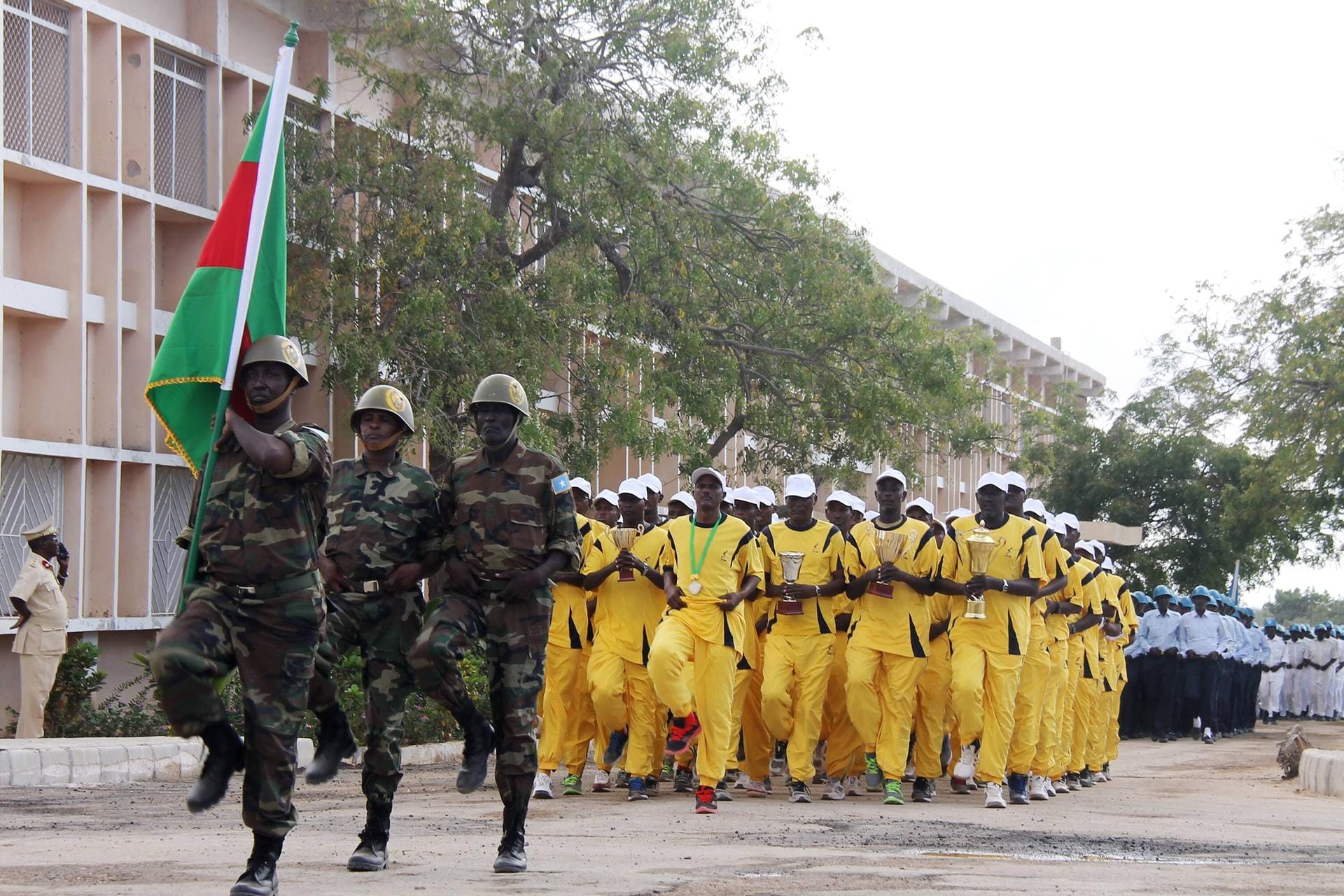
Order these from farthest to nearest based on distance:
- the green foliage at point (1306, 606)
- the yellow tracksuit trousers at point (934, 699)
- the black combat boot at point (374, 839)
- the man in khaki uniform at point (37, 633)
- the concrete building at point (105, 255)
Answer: the green foliage at point (1306, 606) < the concrete building at point (105, 255) < the man in khaki uniform at point (37, 633) < the yellow tracksuit trousers at point (934, 699) < the black combat boot at point (374, 839)

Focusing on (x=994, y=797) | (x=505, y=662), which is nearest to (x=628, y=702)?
(x=994, y=797)

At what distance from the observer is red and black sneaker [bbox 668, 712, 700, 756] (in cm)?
1318

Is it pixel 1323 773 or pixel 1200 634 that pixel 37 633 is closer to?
pixel 1323 773

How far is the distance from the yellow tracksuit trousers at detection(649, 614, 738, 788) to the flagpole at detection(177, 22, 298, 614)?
16.1 ft

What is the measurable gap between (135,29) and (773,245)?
27.3ft

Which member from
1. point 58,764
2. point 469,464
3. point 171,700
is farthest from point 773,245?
point 171,700

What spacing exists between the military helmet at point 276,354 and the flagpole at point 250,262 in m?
0.08

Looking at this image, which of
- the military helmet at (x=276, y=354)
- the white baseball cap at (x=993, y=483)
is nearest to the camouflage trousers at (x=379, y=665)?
the military helmet at (x=276, y=354)

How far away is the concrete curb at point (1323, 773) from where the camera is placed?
15609 mm

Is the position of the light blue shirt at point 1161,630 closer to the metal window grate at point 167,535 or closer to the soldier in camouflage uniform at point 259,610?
the metal window grate at point 167,535

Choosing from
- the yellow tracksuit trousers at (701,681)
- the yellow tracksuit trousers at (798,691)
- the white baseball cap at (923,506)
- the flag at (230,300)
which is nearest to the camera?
the flag at (230,300)

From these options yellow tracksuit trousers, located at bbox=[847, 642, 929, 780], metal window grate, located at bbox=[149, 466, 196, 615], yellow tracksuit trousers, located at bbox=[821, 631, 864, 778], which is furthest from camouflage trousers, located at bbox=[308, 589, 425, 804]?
metal window grate, located at bbox=[149, 466, 196, 615]

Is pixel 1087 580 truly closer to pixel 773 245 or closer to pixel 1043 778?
pixel 1043 778

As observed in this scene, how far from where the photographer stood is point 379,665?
8430 millimetres
